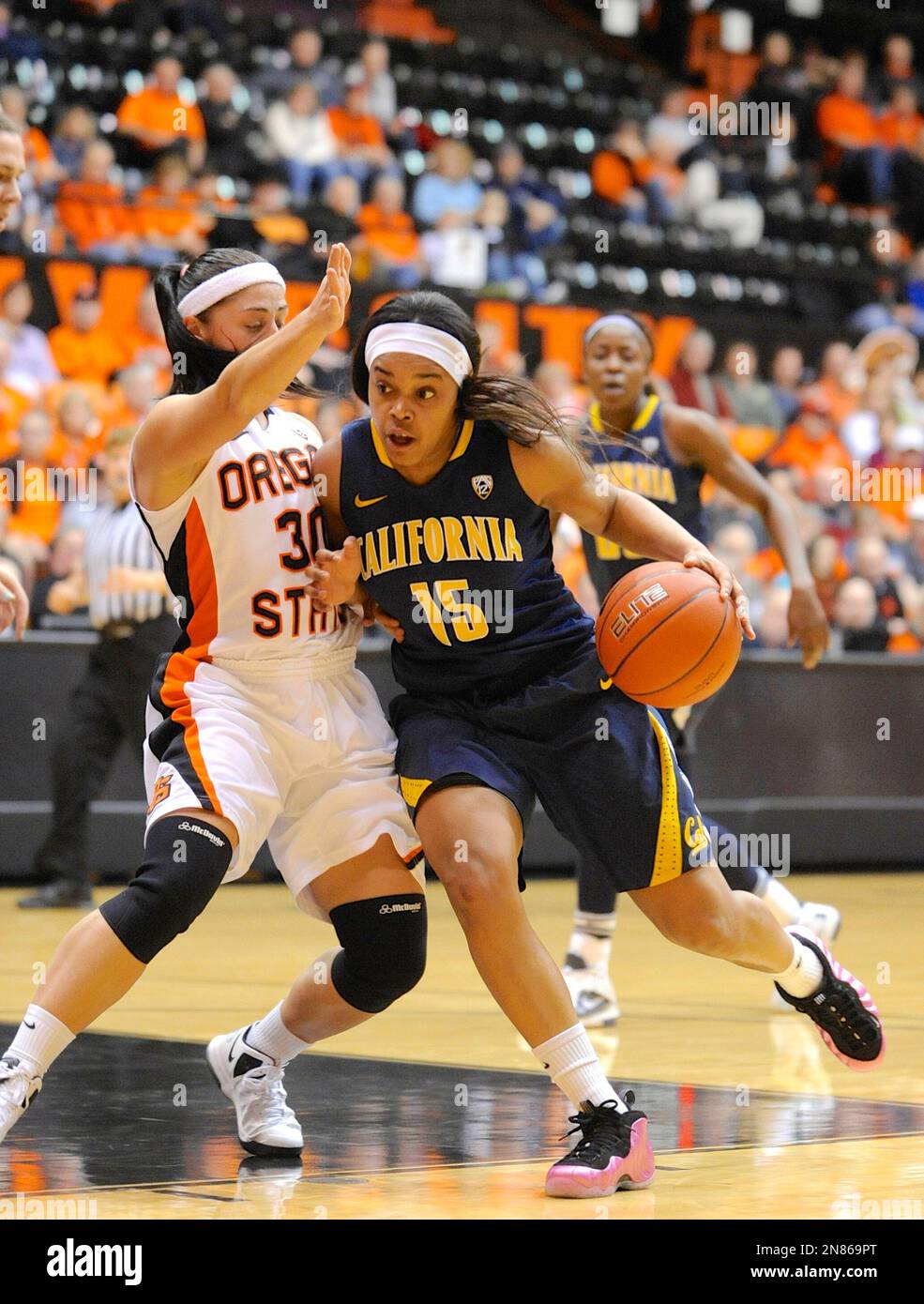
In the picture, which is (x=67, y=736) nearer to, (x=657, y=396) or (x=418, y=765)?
(x=657, y=396)

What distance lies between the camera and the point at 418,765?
409 centimetres

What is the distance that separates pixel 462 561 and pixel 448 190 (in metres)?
11.1

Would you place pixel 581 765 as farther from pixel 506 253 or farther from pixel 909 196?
pixel 909 196

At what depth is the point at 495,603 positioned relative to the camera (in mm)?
4176

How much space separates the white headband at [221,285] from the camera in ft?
13.5

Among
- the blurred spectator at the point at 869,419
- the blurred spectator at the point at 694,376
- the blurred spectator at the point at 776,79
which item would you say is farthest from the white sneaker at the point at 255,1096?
the blurred spectator at the point at 776,79

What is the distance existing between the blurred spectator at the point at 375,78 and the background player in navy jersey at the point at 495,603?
1122 cm

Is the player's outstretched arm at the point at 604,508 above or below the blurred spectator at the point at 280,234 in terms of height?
below

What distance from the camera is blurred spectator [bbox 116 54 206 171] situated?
526 inches

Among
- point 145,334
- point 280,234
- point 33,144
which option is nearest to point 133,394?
point 145,334


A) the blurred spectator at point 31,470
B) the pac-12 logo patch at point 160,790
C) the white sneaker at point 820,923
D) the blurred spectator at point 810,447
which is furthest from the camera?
the blurred spectator at point 810,447

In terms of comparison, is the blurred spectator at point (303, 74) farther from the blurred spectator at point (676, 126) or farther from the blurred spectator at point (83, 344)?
the blurred spectator at point (676, 126)

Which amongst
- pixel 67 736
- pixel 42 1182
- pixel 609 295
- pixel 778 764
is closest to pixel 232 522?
pixel 42 1182

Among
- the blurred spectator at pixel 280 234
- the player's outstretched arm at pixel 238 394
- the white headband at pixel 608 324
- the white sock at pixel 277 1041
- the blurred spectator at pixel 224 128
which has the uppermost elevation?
the blurred spectator at pixel 224 128
